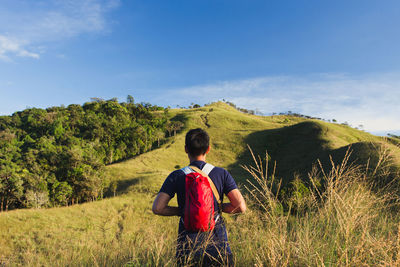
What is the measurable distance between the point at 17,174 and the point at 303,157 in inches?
2511

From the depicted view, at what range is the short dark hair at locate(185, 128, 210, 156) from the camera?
288 centimetres

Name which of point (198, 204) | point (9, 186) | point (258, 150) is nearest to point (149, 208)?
point (198, 204)

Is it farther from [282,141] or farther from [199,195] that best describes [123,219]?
[282,141]

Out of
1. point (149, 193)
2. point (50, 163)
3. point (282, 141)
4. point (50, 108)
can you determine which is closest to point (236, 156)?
point (282, 141)

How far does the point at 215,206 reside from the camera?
9.05 ft

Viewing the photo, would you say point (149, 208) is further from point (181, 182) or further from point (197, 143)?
point (197, 143)

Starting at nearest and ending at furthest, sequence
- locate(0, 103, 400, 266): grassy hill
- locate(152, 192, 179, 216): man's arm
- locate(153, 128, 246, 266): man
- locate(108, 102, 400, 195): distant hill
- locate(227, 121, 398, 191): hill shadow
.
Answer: locate(153, 128, 246, 266): man < locate(152, 192, 179, 216): man's arm < locate(0, 103, 400, 266): grassy hill < locate(108, 102, 400, 195): distant hill < locate(227, 121, 398, 191): hill shadow

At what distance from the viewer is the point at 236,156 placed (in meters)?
60.9

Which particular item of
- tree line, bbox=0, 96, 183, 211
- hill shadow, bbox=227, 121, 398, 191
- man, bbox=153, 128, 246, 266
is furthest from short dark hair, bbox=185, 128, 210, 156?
tree line, bbox=0, 96, 183, 211

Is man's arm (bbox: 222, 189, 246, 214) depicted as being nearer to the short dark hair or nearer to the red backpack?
the red backpack

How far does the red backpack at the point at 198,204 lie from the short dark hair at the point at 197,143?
429 millimetres

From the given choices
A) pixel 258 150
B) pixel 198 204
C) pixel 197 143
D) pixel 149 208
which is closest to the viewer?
pixel 198 204

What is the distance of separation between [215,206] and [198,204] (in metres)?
0.38

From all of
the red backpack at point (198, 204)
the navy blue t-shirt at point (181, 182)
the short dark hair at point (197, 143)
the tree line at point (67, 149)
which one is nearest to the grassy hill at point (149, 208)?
the red backpack at point (198, 204)
